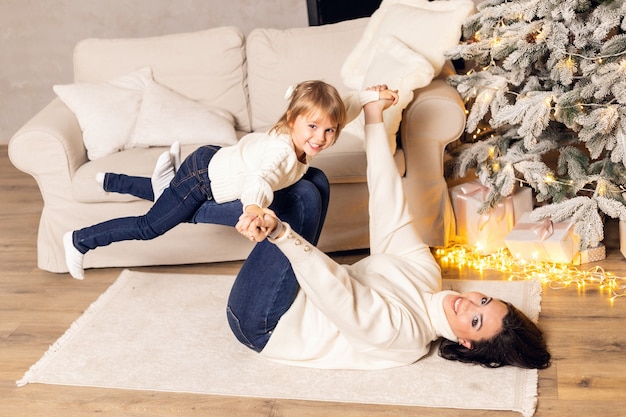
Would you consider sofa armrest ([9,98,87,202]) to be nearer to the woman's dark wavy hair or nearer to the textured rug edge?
the textured rug edge

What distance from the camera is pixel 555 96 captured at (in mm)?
3088

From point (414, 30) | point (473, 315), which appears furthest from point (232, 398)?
point (414, 30)

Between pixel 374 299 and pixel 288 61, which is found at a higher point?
pixel 288 61

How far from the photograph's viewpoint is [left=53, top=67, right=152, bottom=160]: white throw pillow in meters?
3.64

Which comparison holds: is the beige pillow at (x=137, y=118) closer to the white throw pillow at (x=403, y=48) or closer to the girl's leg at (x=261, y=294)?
the white throw pillow at (x=403, y=48)

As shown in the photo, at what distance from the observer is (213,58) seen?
12.9ft

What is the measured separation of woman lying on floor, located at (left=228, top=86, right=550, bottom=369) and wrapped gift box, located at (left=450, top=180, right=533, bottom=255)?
69cm

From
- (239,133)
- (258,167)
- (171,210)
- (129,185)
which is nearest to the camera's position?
(258,167)

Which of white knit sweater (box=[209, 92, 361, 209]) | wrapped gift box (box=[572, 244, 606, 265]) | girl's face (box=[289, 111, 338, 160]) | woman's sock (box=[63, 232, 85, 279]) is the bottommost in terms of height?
wrapped gift box (box=[572, 244, 606, 265])

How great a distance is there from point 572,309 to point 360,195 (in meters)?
0.94

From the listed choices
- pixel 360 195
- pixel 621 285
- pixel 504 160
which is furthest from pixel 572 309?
pixel 360 195

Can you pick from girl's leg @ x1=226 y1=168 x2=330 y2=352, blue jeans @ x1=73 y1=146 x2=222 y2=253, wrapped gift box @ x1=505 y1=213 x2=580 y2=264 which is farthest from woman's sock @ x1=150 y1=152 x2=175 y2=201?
wrapped gift box @ x1=505 y1=213 x2=580 y2=264

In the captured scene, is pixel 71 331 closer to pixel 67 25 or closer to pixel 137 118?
pixel 137 118

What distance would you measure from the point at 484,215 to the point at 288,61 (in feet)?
3.79
